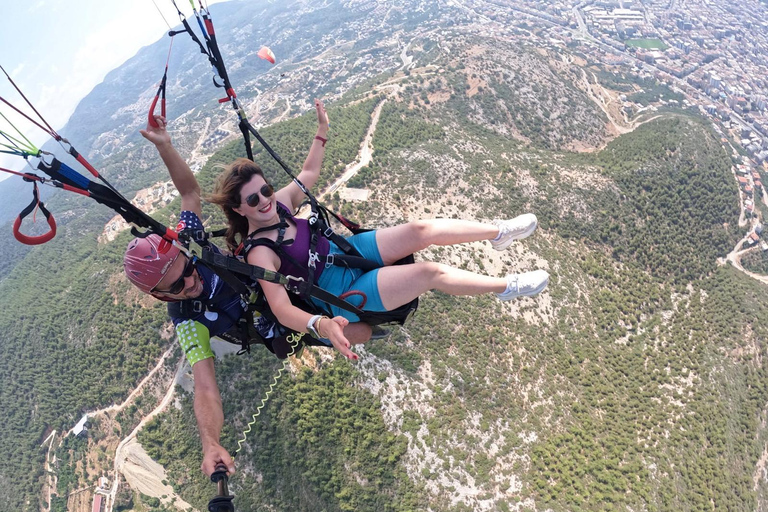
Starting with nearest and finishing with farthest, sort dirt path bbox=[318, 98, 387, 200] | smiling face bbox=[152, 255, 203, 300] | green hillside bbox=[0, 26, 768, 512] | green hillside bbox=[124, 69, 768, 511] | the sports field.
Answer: smiling face bbox=[152, 255, 203, 300] < green hillside bbox=[124, 69, 768, 511] < green hillside bbox=[0, 26, 768, 512] < dirt path bbox=[318, 98, 387, 200] < the sports field

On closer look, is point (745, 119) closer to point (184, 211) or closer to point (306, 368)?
point (306, 368)

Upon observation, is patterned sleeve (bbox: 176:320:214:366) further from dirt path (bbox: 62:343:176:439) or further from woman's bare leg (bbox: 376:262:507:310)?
dirt path (bbox: 62:343:176:439)

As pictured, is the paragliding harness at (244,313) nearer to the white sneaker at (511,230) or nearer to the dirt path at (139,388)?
the white sneaker at (511,230)

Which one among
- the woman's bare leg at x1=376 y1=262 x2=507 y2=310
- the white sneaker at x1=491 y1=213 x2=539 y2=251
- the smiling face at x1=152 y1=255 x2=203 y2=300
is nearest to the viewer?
the smiling face at x1=152 y1=255 x2=203 y2=300

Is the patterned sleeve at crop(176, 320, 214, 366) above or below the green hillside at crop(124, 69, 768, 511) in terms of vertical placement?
above

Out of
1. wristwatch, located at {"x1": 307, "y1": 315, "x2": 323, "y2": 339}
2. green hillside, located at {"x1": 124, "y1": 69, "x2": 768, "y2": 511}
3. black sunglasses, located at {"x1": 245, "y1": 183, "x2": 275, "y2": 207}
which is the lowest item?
green hillside, located at {"x1": 124, "y1": 69, "x2": 768, "y2": 511}

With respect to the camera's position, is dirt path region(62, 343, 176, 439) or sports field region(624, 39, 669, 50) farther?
sports field region(624, 39, 669, 50)

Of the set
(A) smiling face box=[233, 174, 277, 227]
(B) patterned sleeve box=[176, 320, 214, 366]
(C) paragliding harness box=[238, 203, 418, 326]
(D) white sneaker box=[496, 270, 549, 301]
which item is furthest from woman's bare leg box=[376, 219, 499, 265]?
(B) patterned sleeve box=[176, 320, 214, 366]

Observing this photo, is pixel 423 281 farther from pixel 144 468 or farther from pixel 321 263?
pixel 144 468
